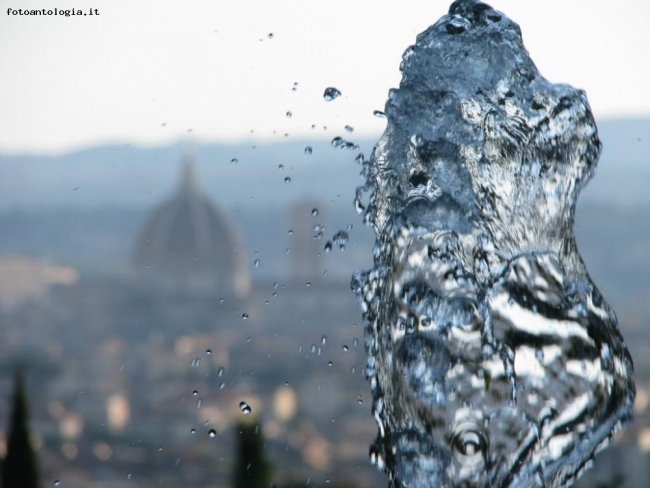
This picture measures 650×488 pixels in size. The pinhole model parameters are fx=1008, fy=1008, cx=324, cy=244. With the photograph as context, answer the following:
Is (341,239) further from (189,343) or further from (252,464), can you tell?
(189,343)

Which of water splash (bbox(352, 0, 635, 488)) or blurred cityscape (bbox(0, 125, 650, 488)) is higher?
water splash (bbox(352, 0, 635, 488))

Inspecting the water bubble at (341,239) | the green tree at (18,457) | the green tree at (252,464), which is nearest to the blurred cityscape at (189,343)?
the green tree at (252,464)

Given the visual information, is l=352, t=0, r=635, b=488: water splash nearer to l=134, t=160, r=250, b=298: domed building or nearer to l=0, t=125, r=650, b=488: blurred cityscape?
l=0, t=125, r=650, b=488: blurred cityscape

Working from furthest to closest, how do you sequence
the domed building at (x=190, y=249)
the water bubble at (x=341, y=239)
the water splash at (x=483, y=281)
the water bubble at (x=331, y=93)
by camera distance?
the domed building at (x=190, y=249)
the water bubble at (x=341, y=239)
the water bubble at (x=331, y=93)
the water splash at (x=483, y=281)

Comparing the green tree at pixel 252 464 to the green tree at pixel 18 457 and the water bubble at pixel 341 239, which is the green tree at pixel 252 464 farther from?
the water bubble at pixel 341 239

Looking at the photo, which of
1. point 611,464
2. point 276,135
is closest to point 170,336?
point 611,464

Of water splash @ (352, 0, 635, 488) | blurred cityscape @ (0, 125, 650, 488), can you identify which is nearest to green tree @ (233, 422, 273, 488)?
blurred cityscape @ (0, 125, 650, 488)

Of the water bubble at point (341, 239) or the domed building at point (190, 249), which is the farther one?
the domed building at point (190, 249)
